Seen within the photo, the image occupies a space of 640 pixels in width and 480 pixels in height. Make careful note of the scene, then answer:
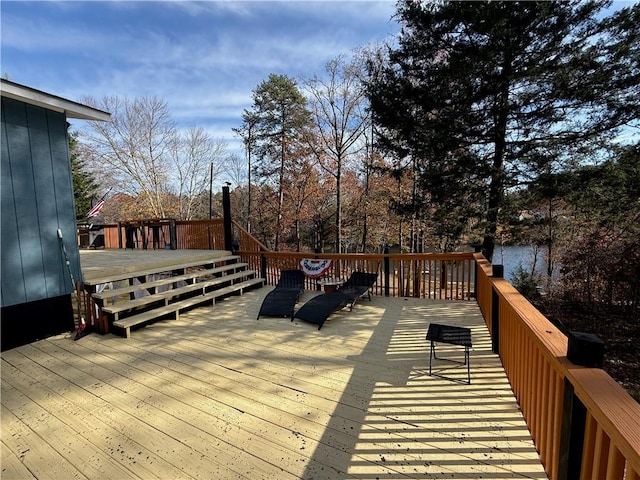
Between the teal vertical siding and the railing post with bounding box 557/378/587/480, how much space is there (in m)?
5.14

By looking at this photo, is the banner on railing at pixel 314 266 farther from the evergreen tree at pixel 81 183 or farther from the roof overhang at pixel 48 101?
the evergreen tree at pixel 81 183

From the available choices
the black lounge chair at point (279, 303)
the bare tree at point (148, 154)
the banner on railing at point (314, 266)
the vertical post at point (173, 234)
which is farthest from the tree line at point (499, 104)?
the bare tree at point (148, 154)

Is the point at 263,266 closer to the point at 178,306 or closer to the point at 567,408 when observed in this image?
the point at 178,306

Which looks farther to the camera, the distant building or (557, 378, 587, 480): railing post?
the distant building

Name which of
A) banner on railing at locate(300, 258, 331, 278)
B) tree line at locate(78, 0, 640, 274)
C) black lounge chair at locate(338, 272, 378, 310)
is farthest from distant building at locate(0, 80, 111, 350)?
tree line at locate(78, 0, 640, 274)

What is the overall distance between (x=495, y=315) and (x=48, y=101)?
5.83 metres

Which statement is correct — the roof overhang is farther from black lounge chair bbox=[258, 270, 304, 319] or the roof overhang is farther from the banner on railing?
the banner on railing

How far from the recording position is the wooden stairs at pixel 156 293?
4.20 meters

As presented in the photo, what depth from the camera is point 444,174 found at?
7.55 m

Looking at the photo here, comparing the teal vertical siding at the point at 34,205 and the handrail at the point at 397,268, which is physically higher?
the teal vertical siding at the point at 34,205

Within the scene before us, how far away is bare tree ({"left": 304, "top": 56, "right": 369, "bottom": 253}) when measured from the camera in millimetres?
13734

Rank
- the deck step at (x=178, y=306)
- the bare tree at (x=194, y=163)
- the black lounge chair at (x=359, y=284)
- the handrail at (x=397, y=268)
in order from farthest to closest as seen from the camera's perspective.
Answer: the bare tree at (x=194, y=163) < the handrail at (x=397, y=268) < the black lounge chair at (x=359, y=284) < the deck step at (x=178, y=306)

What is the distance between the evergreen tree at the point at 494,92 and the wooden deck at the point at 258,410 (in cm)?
486

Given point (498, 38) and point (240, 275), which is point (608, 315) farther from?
point (240, 275)
